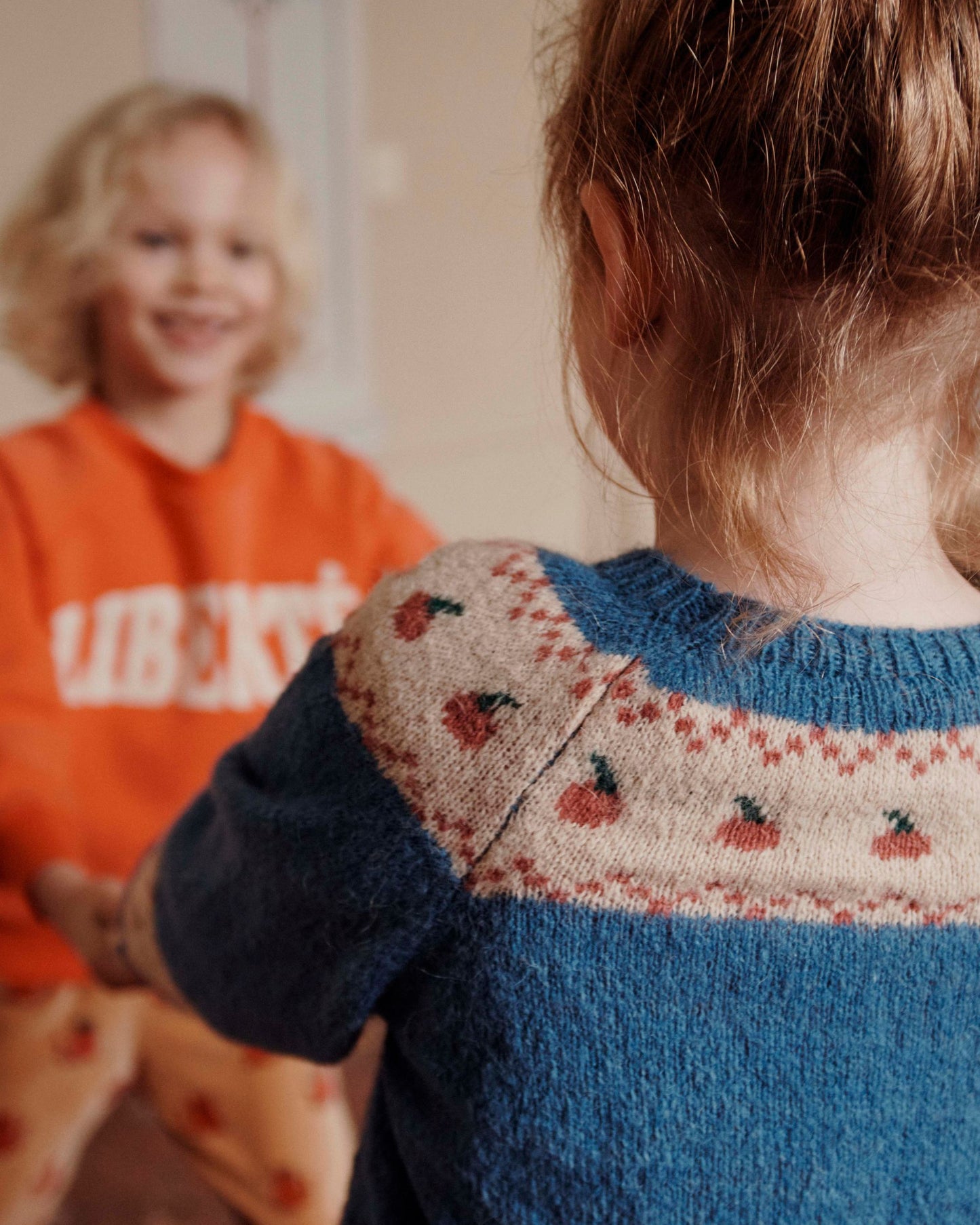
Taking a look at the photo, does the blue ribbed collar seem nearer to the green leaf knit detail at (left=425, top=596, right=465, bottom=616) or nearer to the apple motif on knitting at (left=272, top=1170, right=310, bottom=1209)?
the green leaf knit detail at (left=425, top=596, right=465, bottom=616)

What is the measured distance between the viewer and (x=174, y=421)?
49.8 inches

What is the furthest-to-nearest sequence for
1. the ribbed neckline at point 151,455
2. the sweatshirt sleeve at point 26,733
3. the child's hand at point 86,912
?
the ribbed neckline at point 151,455
the sweatshirt sleeve at point 26,733
the child's hand at point 86,912

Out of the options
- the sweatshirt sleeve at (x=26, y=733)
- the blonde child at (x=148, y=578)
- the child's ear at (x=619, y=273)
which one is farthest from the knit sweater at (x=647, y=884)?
the sweatshirt sleeve at (x=26, y=733)

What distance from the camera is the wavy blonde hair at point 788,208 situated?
41 centimetres

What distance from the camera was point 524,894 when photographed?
46 cm

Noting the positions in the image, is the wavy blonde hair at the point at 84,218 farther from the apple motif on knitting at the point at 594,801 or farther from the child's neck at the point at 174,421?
the apple motif on knitting at the point at 594,801

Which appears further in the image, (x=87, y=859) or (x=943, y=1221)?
(x=87, y=859)

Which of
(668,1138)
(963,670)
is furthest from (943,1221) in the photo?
(963,670)

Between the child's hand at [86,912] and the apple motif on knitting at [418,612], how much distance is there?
37 centimetres

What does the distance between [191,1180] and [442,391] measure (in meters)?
1.84

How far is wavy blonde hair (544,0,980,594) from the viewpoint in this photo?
41 cm

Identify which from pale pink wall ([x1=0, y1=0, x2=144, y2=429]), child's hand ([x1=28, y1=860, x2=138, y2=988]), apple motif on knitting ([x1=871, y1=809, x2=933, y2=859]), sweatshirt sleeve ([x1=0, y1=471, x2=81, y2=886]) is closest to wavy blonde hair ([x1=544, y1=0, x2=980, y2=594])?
apple motif on knitting ([x1=871, y1=809, x2=933, y2=859])

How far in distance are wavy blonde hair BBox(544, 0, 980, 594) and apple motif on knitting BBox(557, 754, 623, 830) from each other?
11 centimetres

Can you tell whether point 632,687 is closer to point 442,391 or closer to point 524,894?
point 524,894
